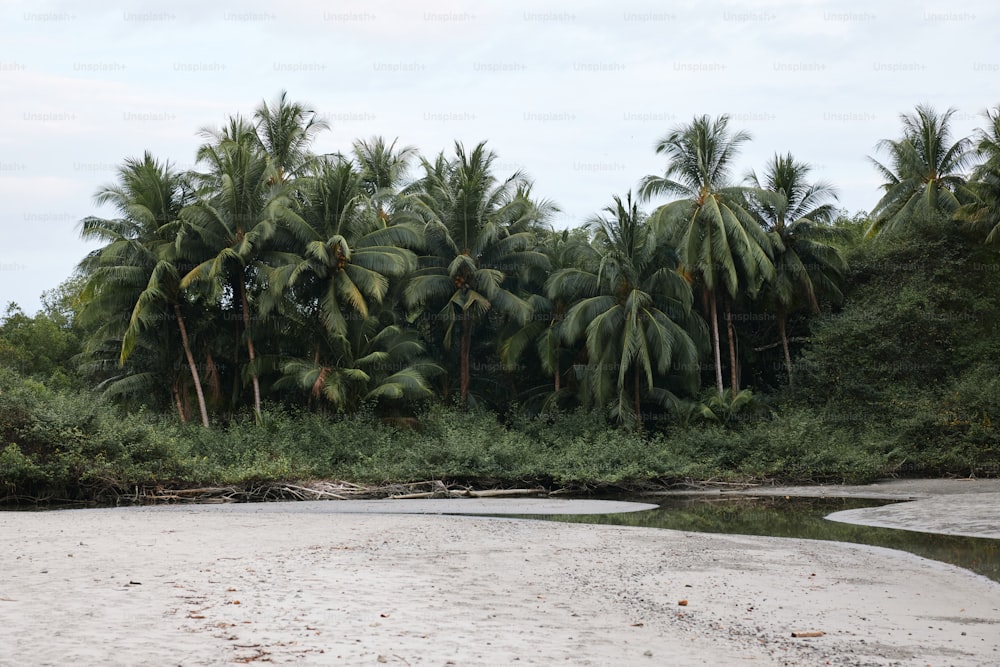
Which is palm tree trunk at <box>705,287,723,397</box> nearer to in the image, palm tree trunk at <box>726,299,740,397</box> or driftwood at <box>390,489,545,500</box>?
palm tree trunk at <box>726,299,740,397</box>

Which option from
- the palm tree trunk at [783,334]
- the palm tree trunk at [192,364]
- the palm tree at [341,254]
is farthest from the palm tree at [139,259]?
the palm tree trunk at [783,334]

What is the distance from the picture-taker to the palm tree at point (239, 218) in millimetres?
31828

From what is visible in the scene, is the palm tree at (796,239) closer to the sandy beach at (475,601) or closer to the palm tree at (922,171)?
the palm tree at (922,171)

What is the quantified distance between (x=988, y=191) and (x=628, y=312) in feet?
47.1

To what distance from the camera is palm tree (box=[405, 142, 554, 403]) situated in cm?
3569

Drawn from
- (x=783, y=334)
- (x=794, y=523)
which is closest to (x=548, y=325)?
(x=783, y=334)

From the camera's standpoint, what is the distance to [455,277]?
119ft

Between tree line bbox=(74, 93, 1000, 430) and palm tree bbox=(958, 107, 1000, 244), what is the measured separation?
0.09 metres

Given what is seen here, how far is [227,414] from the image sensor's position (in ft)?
114

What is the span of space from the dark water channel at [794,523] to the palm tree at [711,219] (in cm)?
1212

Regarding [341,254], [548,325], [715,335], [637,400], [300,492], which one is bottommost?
[300,492]

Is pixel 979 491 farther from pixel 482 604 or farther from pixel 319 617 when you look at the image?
pixel 319 617

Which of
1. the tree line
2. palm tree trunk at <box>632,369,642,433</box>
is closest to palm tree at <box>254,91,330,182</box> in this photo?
the tree line

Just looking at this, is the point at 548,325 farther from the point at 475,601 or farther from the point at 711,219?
the point at 475,601
